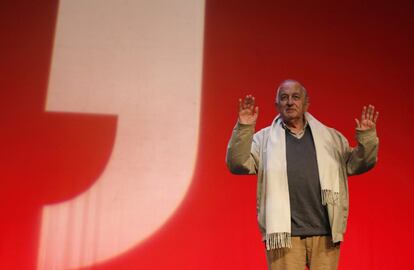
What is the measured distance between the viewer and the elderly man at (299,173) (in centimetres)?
134

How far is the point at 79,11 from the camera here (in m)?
2.34

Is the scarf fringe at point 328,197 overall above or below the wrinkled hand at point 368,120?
below

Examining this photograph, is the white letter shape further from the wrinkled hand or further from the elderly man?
the wrinkled hand

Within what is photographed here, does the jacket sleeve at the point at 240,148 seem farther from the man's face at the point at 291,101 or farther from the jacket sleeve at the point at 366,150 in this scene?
the jacket sleeve at the point at 366,150

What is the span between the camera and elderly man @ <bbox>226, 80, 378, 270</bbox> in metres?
1.34

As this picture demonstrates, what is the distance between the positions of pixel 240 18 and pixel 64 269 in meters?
1.59

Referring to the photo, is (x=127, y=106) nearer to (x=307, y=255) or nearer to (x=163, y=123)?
(x=163, y=123)

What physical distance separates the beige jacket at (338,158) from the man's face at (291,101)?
0.30 ft

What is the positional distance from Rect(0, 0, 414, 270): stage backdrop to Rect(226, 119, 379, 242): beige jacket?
0.85 m

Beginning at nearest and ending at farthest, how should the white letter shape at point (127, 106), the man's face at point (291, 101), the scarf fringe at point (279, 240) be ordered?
the scarf fringe at point (279, 240) → the man's face at point (291, 101) → the white letter shape at point (127, 106)

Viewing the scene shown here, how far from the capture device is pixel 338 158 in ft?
4.85

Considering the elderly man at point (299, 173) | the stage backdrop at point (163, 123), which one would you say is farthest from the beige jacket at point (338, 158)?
the stage backdrop at point (163, 123)

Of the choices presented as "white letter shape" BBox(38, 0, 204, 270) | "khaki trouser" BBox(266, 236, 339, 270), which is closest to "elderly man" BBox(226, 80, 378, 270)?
"khaki trouser" BBox(266, 236, 339, 270)

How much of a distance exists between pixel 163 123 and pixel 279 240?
3.76 ft
